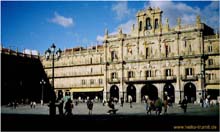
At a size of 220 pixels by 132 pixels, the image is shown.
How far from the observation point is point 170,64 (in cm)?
5522

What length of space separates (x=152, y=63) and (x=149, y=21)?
313 inches

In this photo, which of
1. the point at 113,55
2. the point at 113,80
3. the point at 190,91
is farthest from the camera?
the point at 113,55

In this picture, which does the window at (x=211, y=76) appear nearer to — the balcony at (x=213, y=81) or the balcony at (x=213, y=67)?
the balcony at (x=213, y=81)

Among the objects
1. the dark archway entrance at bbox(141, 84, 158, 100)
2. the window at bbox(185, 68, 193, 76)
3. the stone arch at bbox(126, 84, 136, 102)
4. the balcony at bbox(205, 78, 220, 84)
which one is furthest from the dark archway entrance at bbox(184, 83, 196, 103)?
the stone arch at bbox(126, 84, 136, 102)

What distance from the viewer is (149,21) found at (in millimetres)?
58469

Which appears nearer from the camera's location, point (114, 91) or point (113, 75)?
point (113, 75)

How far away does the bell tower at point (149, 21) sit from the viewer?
2249 inches

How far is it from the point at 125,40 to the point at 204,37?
15.0 metres

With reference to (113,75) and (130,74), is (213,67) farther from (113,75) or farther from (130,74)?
(113,75)

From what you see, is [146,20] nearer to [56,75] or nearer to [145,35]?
[145,35]

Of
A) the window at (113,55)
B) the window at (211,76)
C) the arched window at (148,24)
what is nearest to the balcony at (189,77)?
the window at (211,76)

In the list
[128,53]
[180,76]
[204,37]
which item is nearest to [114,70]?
[128,53]

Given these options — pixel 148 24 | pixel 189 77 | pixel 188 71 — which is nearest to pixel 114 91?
pixel 148 24

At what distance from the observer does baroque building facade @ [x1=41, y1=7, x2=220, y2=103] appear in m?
52.2
